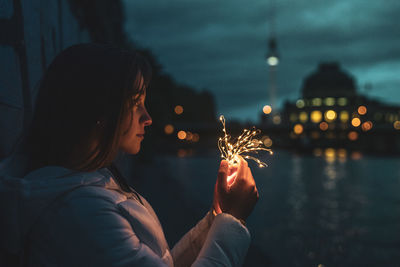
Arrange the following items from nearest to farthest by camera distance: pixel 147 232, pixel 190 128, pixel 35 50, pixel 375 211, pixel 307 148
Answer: pixel 147 232, pixel 35 50, pixel 375 211, pixel 190 128, pixel 307 148

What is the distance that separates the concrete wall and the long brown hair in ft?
2.06

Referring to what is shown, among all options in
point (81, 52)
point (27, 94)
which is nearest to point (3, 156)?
point (27, 94)

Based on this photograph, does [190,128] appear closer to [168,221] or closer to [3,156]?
[168,221]

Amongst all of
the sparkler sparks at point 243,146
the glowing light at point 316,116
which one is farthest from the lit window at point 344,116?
the sparkler sparks at point 243,146

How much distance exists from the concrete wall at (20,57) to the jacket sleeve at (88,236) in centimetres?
91

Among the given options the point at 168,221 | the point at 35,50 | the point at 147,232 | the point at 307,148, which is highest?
the point at 35,50

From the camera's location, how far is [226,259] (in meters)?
1.75

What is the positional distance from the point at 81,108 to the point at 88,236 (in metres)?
0.59

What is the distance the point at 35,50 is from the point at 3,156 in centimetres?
134

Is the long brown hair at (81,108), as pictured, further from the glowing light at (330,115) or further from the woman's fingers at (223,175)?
the glowing light at (330,115)

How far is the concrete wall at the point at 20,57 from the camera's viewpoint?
223cm

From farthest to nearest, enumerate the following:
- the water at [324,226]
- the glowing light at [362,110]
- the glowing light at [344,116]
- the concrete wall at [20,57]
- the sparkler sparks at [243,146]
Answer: the glowing light at [344,116]
the glowing light at [362,110]
the water at [324,226]
the sparkler sparks at [243,146]
the concrete wall at [20,57]

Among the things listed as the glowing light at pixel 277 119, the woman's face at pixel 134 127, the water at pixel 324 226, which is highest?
the woman's face at pixel 134 127

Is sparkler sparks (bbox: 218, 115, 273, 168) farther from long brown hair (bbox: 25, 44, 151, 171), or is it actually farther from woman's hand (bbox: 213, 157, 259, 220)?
long brown hair (bbox: 25, 44, 151, 171)
